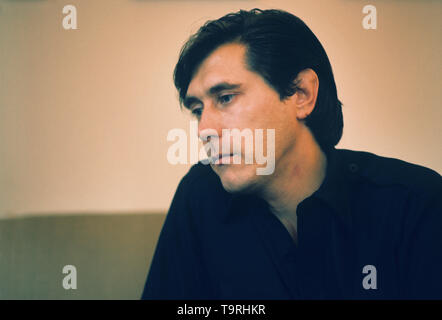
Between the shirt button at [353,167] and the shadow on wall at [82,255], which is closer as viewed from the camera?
the shirt button at [353,167]

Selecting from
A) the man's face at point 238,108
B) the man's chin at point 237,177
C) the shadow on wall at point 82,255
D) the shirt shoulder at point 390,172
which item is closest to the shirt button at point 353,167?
the shirt shoulder at point 390,172

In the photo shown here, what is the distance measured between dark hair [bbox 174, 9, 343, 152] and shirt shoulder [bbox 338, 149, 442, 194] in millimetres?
80

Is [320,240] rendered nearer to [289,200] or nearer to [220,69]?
[289,200]

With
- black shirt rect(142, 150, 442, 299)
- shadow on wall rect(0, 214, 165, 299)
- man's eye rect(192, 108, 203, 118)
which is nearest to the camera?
black shirt rect(142, 150, 442, 299)

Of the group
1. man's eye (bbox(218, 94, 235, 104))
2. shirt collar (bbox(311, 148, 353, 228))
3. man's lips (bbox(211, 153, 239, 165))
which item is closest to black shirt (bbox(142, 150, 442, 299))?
shirt collar (bbox(311, 148, 353, 228))

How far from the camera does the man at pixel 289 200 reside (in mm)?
916

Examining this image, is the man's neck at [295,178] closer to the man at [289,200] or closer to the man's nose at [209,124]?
the man at [289,200]

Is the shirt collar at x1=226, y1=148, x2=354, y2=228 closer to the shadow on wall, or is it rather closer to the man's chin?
the man's chin

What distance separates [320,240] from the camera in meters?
→ 0.96

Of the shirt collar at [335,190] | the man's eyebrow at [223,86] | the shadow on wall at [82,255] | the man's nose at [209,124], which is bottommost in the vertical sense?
the shadow on wall at [82,255]

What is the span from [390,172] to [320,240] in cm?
29

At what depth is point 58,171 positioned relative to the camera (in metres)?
1.14

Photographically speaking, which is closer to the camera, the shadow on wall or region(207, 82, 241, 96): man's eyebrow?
region(207, 82, 241, 96): man's eyebrow

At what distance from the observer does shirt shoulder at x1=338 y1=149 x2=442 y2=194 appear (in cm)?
95
